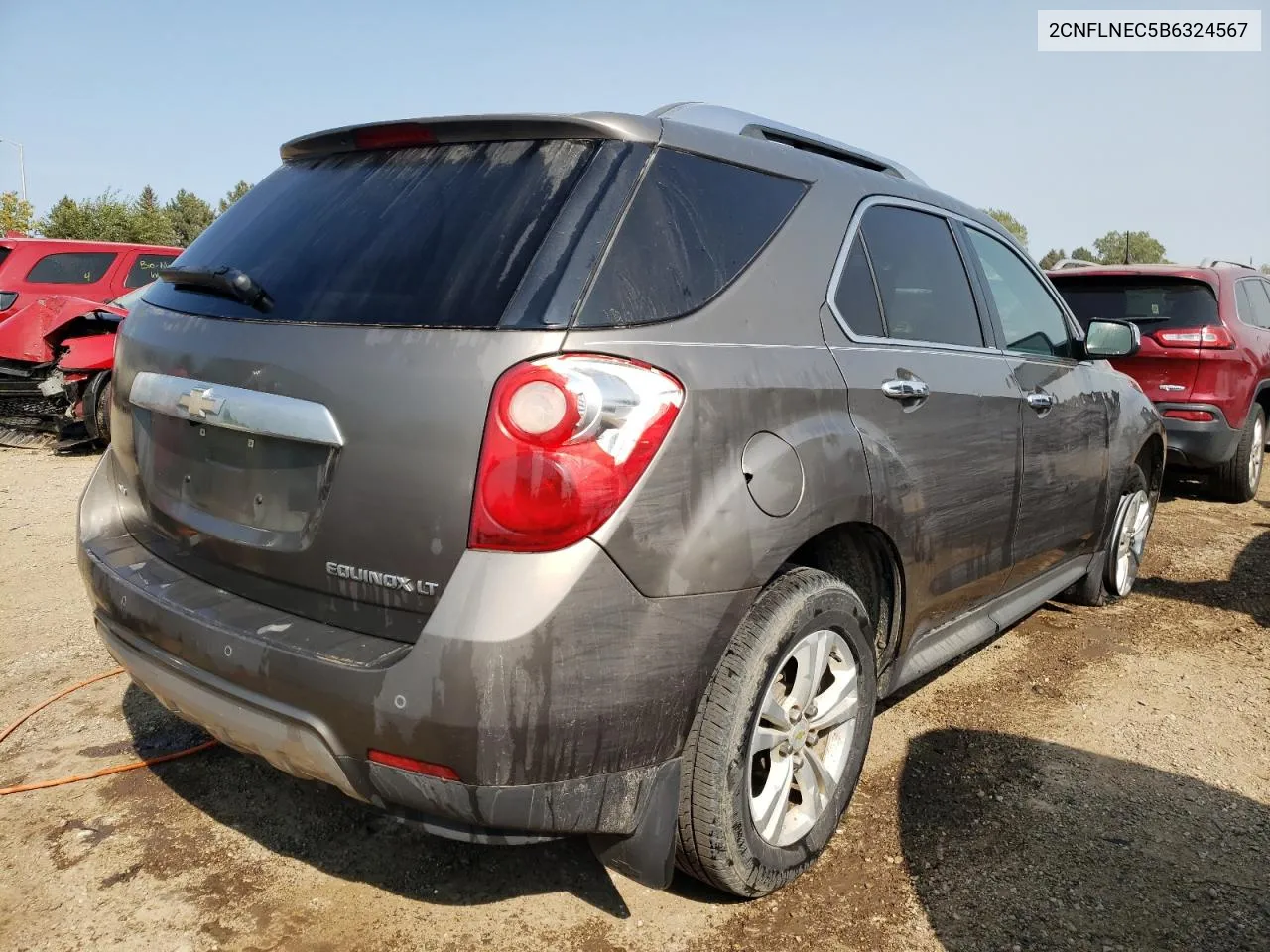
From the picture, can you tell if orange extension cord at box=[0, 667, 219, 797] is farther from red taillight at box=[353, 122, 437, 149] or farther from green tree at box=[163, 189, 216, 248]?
green tree at box=[163, 189, 216, 248]

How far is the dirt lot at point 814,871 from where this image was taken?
7.25 ft

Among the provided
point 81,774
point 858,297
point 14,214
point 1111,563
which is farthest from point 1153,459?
point 14,214

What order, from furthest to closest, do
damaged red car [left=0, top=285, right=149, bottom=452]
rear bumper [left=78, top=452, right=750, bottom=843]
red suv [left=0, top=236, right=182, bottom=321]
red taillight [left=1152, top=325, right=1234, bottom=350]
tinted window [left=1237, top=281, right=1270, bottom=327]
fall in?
red suv [left=0, top=236, right=182, bottom=321] < damaged red car [left=0, top=285, right=149, bottom=452] < tinted window [left=1237, top=281, right=1270, bottom=327] < red taillight [left=1152, top=325, right=1234, bottom=350] < rear bumper [left=78, top=452, right=750, bottom=843]

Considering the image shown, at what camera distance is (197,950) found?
6.89 ft

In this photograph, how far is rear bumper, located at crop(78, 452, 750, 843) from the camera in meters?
1.71

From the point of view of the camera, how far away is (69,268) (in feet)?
32.5

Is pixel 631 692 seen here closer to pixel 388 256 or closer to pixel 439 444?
pixel 439 444

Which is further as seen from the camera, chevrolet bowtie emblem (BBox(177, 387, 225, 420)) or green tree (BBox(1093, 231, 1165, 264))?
green tree (BBox(1093, 231, 1165, 264))

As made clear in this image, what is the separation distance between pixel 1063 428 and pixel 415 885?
108 inches

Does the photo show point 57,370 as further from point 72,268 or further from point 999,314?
point 999,314

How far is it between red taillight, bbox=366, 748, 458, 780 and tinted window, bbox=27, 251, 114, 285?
980cm

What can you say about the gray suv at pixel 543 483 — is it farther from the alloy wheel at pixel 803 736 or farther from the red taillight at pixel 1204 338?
the red taillight at pixel 1204 338

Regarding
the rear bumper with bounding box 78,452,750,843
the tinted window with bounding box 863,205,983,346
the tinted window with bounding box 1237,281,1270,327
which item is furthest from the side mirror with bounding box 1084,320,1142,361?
the tinted window with bounding box 1237,281,1270,327

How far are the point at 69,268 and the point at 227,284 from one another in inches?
366
